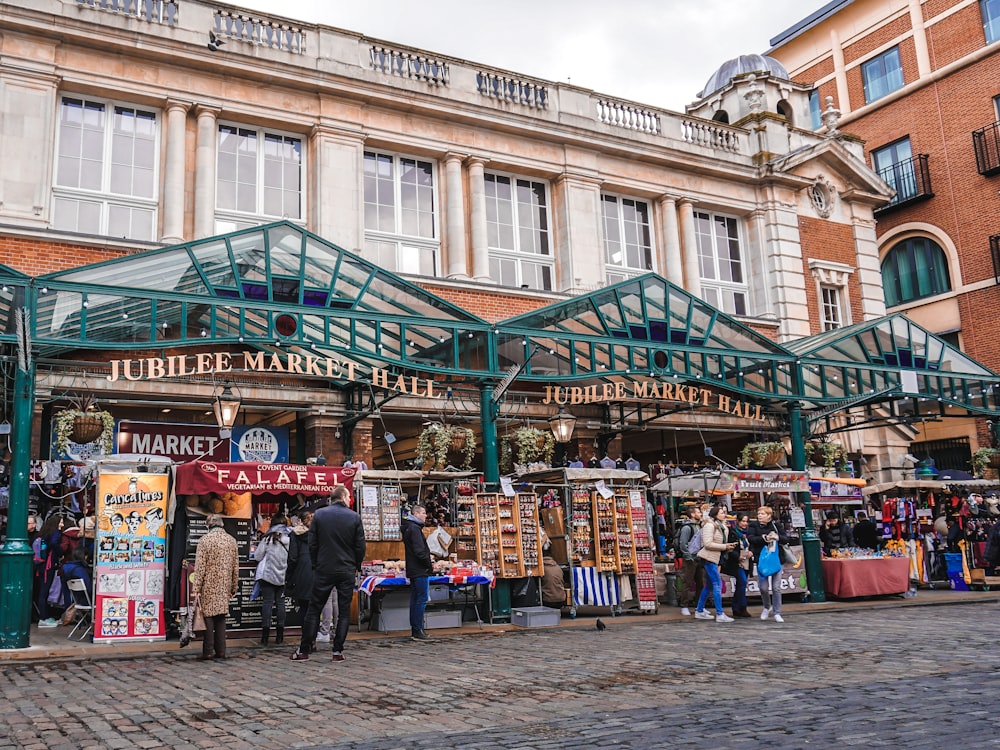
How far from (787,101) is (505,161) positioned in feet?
32.6

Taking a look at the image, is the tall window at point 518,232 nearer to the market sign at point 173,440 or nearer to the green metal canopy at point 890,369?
the green metal canopy at point 890,369

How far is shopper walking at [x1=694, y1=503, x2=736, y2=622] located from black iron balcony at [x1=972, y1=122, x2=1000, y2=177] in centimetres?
1945

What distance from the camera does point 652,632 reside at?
41.5 ft

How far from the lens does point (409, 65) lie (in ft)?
65.5

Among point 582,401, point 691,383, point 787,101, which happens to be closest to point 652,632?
point 582,401

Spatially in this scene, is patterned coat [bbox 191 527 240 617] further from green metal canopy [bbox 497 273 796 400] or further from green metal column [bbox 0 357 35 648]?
green metal canopy [bbox 497 273 796 400]

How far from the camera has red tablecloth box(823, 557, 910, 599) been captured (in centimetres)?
1692

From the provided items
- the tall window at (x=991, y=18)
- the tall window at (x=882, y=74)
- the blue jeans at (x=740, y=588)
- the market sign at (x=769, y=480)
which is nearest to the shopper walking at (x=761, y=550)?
the blue jeans at (x=740, y=588)

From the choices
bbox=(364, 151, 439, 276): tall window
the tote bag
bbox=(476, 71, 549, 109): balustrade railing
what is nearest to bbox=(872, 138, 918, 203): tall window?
bbox=(476, 71, 549, 109): balustrade railing

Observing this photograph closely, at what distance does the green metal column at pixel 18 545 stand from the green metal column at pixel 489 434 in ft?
21.0

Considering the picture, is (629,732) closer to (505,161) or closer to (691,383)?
(691,383)

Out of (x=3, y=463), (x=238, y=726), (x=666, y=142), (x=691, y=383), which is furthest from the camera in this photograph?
(x=666, y=142)

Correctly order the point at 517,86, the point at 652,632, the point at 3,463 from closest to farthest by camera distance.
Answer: the point at 652,632 < the point at 3,463 < the point at 517,86

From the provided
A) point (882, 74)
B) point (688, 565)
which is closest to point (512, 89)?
point (688, 565)
